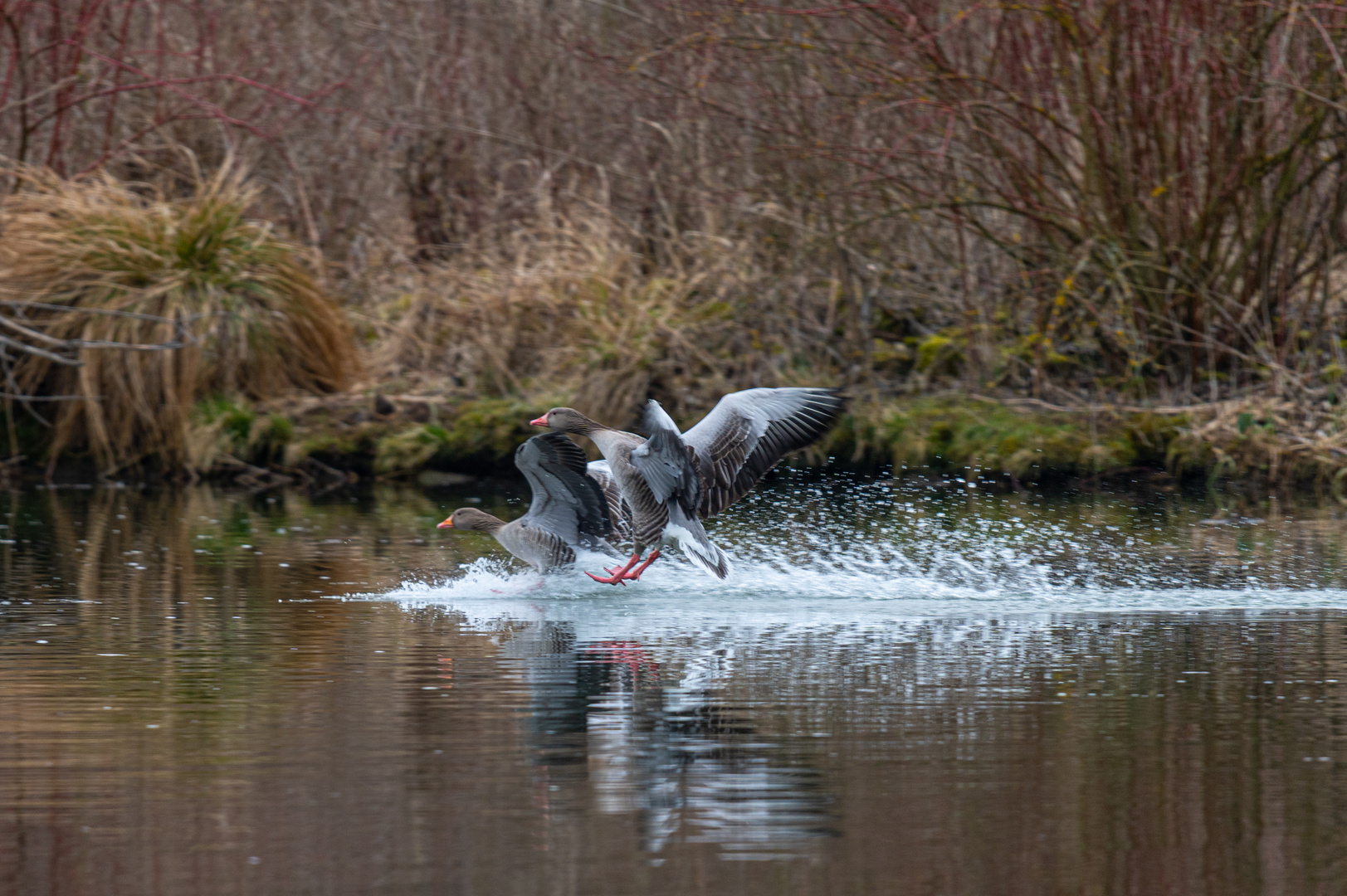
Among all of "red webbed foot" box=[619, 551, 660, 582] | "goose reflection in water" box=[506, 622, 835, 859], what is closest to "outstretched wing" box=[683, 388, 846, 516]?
"red webbed foot" box=[619, 551, 660, 582]

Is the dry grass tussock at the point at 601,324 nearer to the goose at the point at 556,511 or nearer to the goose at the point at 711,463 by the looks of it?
the goose at the point at 556,511

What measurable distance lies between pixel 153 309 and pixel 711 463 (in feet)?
29.5

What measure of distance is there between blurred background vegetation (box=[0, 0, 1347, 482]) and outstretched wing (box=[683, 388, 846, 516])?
4730mm

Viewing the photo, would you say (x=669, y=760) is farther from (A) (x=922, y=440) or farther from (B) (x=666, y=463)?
(A) (x=922, y=440)

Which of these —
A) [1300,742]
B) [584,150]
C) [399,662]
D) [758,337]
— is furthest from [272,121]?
[1300,742]

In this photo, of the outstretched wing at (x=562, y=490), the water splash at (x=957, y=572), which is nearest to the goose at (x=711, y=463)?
the outstretched wing at (x=562, y=490)

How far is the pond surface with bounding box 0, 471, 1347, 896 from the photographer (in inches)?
157

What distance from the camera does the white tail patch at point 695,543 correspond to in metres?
8.98

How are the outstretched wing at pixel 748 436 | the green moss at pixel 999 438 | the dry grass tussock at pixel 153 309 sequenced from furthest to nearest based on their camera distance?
1. the dry grass tussock at pixel 153 309
2. the green moss at pixel 999 438
3. the outstretched wing at pixel 748 436

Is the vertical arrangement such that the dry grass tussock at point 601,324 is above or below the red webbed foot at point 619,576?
above

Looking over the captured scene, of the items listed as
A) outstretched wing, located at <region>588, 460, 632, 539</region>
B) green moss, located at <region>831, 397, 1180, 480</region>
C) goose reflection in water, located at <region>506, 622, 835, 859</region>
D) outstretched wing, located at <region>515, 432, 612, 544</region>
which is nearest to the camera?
goose reflection in water, located at <region>506, 622, 835, 859</region>

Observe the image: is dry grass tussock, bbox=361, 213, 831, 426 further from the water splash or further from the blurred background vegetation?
the water splash

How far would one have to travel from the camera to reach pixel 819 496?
47.0ft

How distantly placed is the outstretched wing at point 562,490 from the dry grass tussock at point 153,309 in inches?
300
